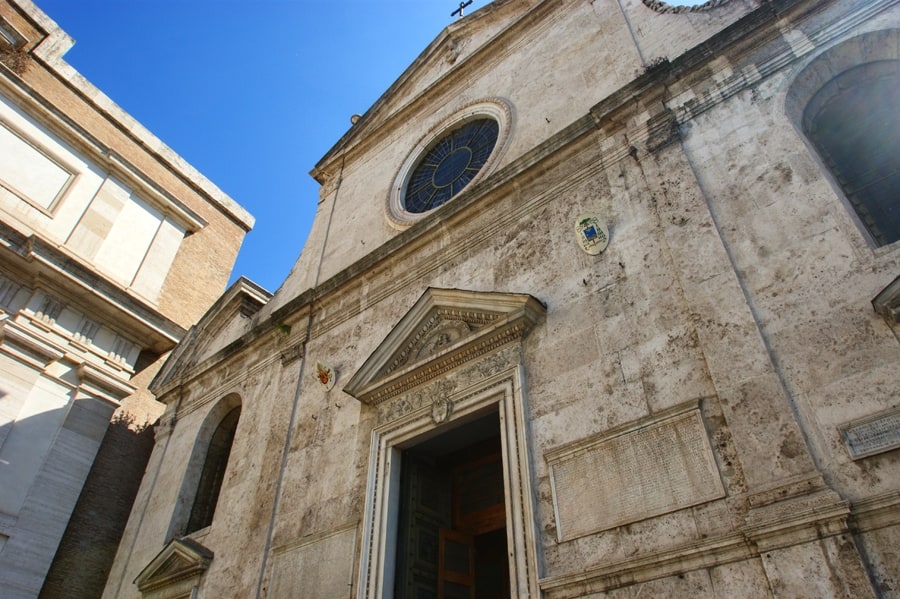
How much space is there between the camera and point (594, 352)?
6098 millimetres

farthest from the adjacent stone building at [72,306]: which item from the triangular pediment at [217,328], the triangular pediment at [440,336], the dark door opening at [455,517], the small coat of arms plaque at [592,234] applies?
the small coat of arms plaque at [592,234]

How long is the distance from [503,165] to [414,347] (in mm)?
3085

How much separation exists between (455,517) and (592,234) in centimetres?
369

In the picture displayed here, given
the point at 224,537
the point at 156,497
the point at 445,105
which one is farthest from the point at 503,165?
the point at 156,497

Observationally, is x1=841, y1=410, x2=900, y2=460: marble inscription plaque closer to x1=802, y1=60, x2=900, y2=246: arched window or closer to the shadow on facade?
x1=802, y1=60, x2=900, y2=246: arched window

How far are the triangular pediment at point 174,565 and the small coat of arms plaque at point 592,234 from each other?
6463 millimetres

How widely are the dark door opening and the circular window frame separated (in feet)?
12.1

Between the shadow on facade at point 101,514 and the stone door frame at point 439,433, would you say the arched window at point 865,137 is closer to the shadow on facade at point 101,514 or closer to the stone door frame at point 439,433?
the stone door frame at point 439,433

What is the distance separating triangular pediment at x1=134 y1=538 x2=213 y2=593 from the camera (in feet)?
28.0

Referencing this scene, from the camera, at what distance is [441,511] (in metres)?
7.39

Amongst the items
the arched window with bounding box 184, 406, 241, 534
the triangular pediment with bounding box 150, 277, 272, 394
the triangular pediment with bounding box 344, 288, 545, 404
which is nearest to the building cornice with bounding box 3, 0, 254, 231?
the triangular pediment with bounding box 150, 277, 272, 394

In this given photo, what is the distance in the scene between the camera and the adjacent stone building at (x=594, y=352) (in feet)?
15.0

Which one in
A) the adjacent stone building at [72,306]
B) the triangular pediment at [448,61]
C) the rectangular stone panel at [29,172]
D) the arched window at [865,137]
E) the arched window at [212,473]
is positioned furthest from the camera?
the rectangular stone panel at [29,172]

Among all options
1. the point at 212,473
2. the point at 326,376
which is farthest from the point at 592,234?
the point at 212,473
